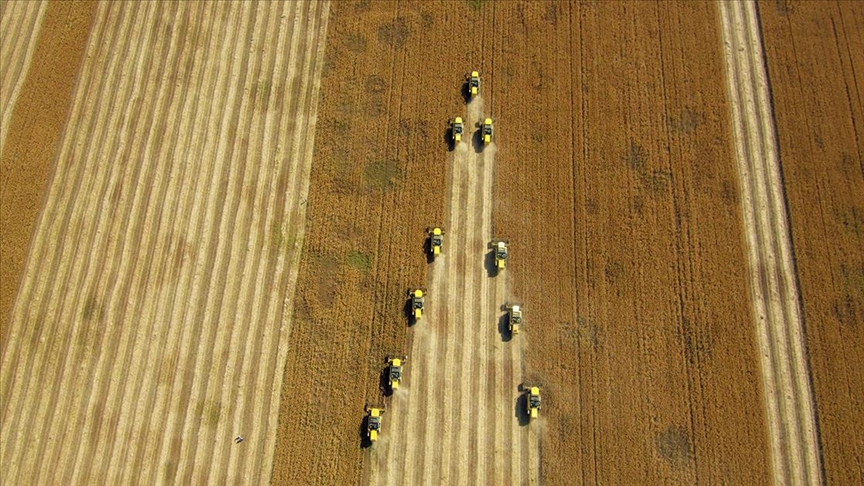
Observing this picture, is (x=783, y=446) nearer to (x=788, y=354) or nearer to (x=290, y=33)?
(x=788, y=354)

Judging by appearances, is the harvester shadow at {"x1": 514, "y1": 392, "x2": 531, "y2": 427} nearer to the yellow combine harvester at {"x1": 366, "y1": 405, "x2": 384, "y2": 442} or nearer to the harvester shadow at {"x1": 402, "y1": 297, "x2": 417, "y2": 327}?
the harvester shadow at {"x1": 402, "y1": 297, "x2": 417, "y2": 327}

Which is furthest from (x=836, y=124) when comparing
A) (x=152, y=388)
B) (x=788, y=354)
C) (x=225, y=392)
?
(x=152, y=388)

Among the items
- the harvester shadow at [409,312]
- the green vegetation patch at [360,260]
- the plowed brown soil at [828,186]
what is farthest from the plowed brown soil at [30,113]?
the plowed brown soil at [828,186]

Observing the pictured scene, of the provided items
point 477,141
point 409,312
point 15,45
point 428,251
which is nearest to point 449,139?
point 477,141

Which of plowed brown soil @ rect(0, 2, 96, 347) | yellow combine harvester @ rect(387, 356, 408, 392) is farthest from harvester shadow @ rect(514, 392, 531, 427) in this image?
plowed brown soil @ rect(0, 2, 96, 347)

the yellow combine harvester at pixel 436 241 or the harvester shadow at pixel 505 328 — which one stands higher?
the yellow combine harvester at pixel 436 241

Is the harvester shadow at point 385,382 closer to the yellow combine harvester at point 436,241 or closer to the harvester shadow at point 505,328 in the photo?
the harvester shadow at point 505,328
